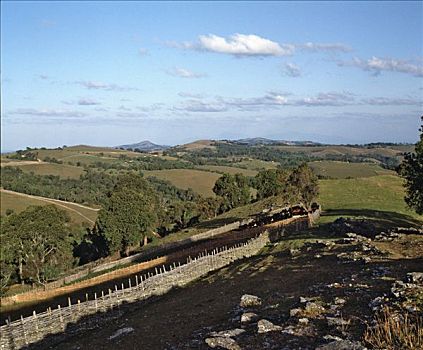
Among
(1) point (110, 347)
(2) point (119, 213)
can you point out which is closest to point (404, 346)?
(1) point (110, 347)

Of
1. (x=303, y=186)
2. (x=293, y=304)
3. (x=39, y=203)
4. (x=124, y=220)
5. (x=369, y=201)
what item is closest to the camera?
(x=293, y=304)

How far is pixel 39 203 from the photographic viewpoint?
144m

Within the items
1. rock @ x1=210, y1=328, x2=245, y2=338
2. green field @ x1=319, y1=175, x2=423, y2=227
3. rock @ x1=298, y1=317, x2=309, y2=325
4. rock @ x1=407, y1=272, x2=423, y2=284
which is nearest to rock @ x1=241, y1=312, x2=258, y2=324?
rock @ x1=210, y1=328, x2=245, y2=338

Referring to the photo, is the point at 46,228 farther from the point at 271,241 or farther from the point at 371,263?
the point at 371,263

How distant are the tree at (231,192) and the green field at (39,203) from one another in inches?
1676

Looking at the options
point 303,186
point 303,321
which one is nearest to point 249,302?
point 303,321

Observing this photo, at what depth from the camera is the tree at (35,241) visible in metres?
64.1

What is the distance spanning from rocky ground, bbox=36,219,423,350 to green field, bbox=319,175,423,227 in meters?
22.2

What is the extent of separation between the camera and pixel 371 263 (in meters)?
28.3

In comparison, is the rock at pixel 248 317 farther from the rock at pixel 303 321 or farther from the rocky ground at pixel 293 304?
the rock at pixel 303 321

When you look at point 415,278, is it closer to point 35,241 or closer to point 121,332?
point 121,332

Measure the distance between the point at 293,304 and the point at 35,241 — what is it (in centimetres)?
5252

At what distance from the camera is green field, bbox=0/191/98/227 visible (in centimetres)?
13200

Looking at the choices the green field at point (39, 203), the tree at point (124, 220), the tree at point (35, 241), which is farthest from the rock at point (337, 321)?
the green field at point (39, 203)
